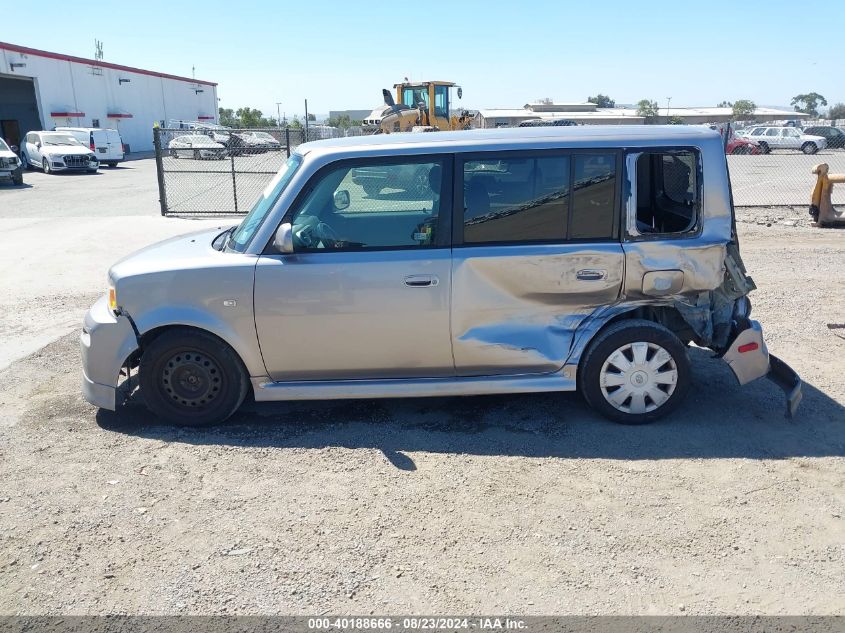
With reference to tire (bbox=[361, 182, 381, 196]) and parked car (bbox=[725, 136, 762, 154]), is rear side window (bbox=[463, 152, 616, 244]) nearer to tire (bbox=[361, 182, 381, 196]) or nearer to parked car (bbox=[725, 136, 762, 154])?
tire (bbox=[361, 182, 381, 196])

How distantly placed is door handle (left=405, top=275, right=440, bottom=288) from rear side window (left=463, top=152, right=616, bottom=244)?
0.35 metres

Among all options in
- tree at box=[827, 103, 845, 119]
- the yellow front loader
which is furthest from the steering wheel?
tree at box=[827, 103, 845, 119]

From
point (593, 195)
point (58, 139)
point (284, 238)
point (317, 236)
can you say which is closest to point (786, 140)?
point (58, 139)

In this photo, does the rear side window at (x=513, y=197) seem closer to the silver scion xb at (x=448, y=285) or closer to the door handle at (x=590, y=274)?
the silver scion xb at (x=448, y=285)

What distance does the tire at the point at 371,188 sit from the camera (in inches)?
182

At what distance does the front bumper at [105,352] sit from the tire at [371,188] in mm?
1862

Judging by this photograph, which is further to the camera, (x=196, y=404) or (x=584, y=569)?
(x=196, y=404)

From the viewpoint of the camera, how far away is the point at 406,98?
26.5 meters

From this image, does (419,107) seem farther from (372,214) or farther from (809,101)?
(809,101)

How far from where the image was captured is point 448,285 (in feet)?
14.4

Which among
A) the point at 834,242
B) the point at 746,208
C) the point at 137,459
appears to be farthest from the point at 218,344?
the point at 746,208

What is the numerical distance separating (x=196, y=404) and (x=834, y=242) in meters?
10.5

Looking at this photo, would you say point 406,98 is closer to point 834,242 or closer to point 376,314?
point 834,242

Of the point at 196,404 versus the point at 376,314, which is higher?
the point at 376,314
